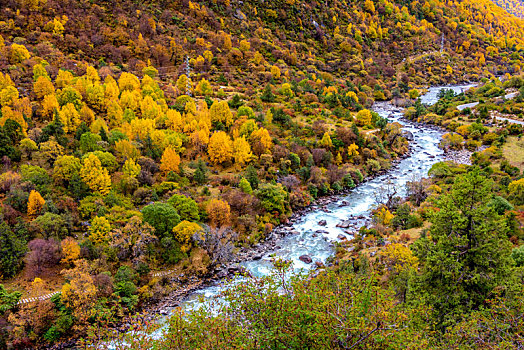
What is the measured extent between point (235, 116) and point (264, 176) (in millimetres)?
18289

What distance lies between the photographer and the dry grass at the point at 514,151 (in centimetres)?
5612

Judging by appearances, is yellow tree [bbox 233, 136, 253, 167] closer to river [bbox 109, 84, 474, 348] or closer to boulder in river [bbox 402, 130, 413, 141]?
river [bbox 109, 84, 474, 348]

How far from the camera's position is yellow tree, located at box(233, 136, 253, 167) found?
52562 mm

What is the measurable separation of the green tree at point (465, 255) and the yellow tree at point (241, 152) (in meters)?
35.5

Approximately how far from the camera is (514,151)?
60719 mm

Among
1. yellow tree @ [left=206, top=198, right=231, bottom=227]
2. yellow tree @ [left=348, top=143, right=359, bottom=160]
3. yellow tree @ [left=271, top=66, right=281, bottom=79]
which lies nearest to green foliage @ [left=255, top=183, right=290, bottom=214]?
yellow tree @ [left=206, top=198, right=231, bottom=227]

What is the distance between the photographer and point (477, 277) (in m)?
18.2

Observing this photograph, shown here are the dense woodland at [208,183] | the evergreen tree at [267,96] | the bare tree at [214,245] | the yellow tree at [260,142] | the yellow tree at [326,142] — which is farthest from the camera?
the evergreen tree at [267,96]

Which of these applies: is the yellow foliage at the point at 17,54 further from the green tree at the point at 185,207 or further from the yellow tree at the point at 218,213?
the yellow tree at the point at 218,213

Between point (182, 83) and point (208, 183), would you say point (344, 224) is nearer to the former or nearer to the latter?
point (208, 183)

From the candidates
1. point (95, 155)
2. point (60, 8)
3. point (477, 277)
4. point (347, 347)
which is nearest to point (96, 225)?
point (95, 155)

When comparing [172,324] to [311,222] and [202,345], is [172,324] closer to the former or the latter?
[202,345]

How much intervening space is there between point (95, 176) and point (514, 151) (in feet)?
222

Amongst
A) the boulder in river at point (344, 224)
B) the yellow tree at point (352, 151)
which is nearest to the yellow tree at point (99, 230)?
the boulder in river at point (344, 224)
